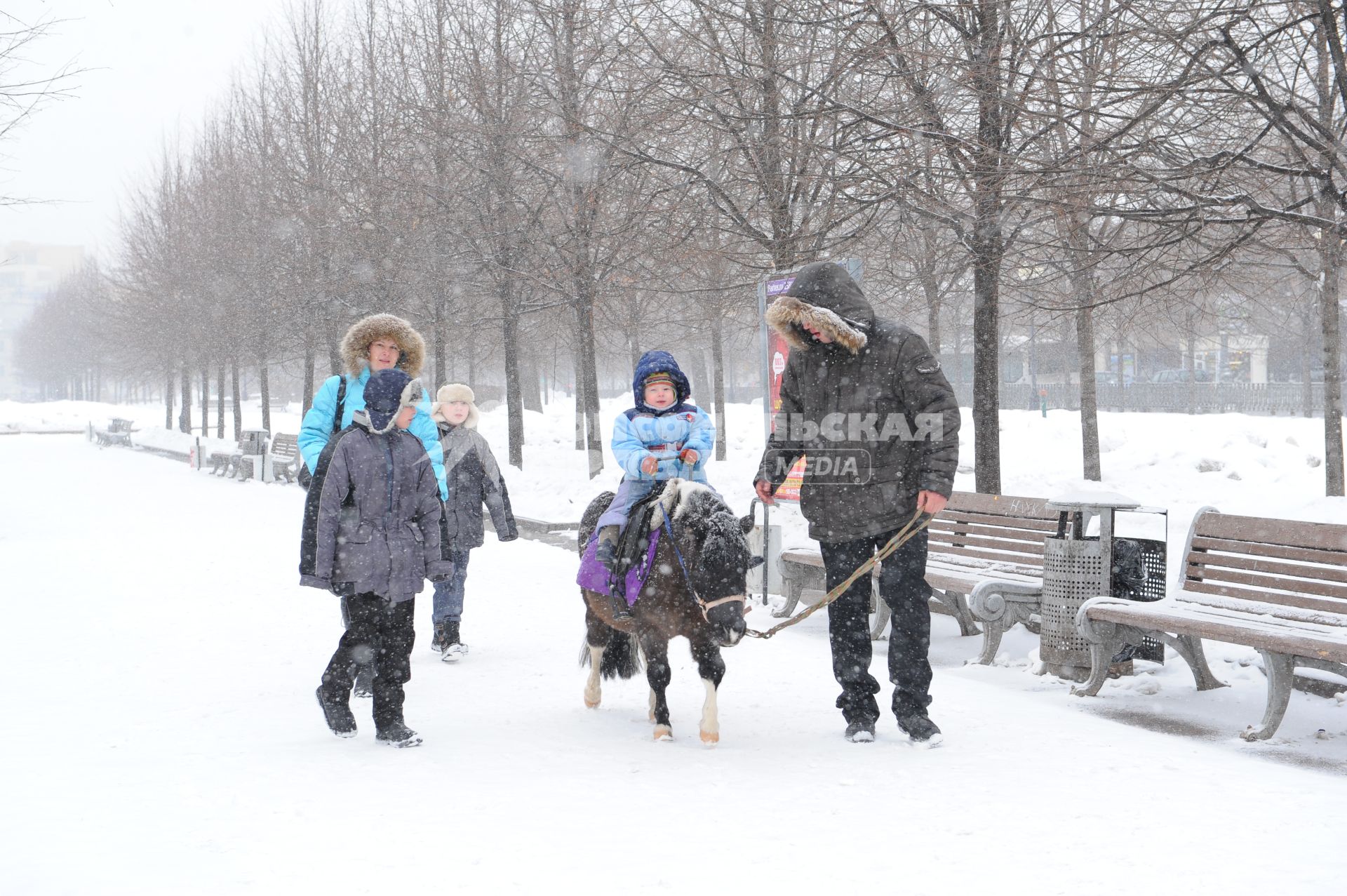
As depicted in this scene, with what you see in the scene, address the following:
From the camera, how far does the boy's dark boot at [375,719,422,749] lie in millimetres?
5016

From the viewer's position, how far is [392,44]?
2248 cm

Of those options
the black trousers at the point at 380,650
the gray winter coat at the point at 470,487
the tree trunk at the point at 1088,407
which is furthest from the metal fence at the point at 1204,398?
the black trousers at the point at 380,650

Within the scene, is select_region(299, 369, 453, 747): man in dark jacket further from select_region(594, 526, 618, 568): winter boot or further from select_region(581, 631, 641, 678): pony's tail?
select_region(581, 631, 641, 678): pony's tail

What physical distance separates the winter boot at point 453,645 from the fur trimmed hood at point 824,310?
3097mm

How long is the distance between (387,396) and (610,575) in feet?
4.15

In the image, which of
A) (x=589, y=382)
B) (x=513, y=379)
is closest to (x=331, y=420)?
(x=589, y=382)

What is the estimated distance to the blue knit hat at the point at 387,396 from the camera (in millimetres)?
5090

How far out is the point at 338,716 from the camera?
5137 mm

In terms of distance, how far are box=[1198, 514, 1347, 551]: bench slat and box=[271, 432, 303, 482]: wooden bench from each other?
18.8 metres

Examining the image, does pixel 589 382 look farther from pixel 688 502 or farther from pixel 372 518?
pixel 688 502

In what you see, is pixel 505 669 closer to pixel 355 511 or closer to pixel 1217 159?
pixel 355 511

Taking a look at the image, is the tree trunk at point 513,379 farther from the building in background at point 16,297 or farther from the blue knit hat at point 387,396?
the building in background at point 16,297

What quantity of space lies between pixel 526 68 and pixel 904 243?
22.9ft

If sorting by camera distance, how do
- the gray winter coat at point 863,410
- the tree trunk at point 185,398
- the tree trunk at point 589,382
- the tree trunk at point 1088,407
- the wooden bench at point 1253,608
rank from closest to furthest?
the gray winter coat at point 863,410 → the wooden bench at point 1253,608 → the tree trunk at point 1088,407 → the tree trunk at point 589,382 → the tree trunk at point 185,398
